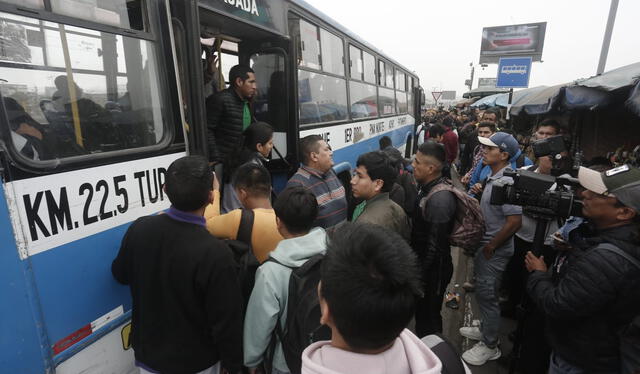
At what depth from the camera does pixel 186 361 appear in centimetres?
171

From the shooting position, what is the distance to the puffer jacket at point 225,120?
3.30 m

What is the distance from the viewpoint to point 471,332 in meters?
3.55

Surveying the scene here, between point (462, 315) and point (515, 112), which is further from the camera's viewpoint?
point (515, 112)

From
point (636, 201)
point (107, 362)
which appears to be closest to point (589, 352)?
point (636, 201)

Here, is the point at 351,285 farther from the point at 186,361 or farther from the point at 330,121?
the point at 330,121

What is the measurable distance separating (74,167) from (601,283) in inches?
102

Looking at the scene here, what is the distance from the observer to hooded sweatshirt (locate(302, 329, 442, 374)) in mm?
879

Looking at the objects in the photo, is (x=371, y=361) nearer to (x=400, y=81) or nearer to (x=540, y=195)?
(x=540, y=195)

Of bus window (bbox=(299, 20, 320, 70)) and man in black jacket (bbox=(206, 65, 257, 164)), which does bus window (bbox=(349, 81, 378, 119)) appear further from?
man in black jacket (bbox=(206, 65, 257, 164))

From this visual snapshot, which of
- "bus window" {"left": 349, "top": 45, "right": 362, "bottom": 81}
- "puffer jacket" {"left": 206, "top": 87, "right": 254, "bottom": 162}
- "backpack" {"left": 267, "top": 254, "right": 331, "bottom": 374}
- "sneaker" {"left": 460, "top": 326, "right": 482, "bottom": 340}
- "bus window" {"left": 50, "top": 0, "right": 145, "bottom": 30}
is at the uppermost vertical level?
"bus window" {"left": 349, "top": 45, "right": 362, "bottom": 81}

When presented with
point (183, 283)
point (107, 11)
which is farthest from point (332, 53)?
point (183, 283)

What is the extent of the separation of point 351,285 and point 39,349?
1572 mm

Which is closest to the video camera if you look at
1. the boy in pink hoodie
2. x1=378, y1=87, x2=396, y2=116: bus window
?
the boy in pink hoodie

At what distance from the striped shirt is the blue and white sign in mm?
8737
